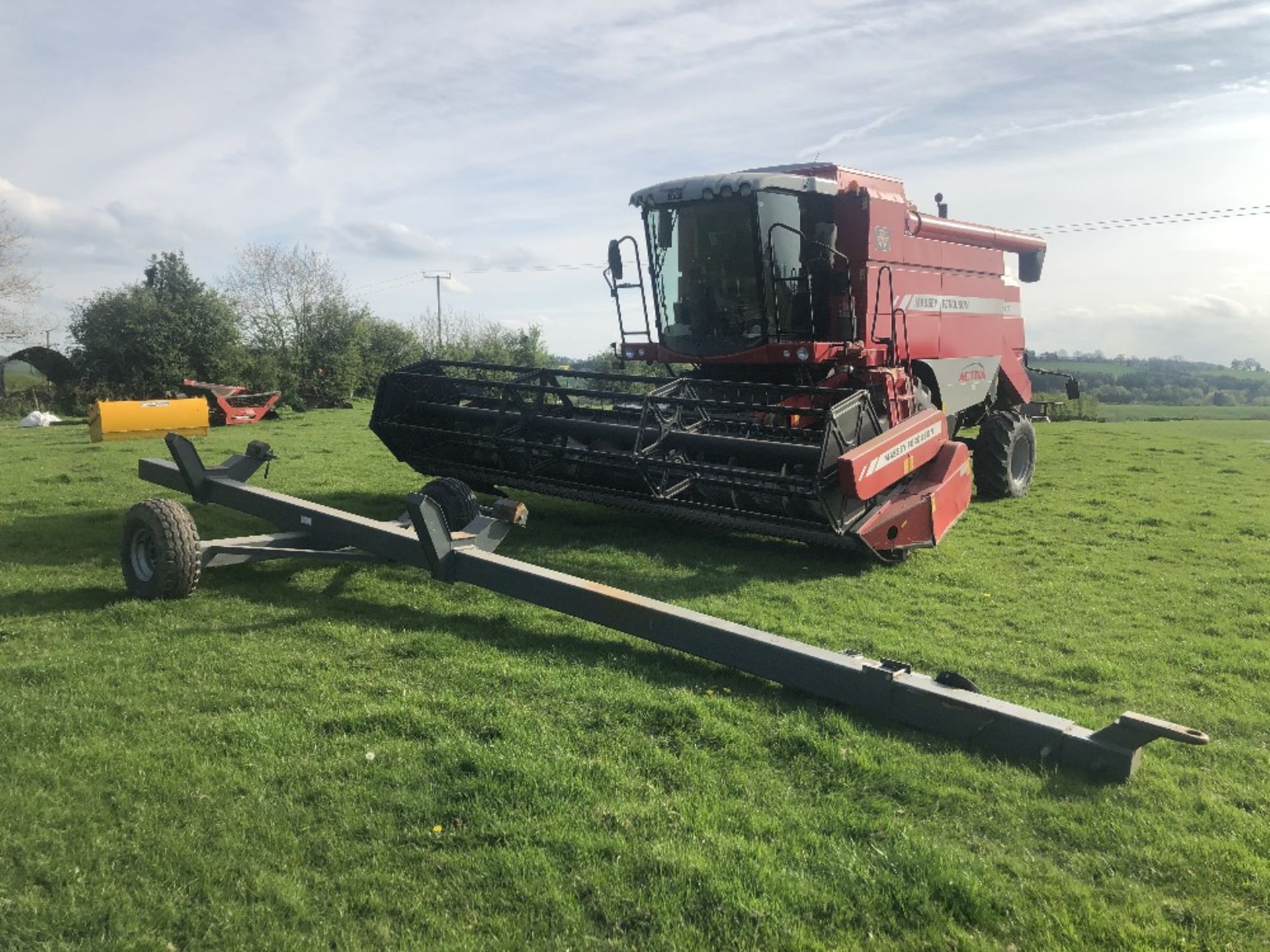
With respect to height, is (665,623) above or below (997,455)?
below

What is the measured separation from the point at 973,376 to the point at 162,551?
369 inches

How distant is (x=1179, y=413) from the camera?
32438 millimetres

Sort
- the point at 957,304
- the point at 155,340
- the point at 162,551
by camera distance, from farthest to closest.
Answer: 1. the point at 155,340
2. the point at 957,304
3. the point at 162,551

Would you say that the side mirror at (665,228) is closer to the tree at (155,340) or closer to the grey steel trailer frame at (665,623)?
the grey steel trailer frame at (665,623)

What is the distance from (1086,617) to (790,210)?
4752 millimetres

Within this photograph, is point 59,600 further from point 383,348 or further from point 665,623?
point 383,348

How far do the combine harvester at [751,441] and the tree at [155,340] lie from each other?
21.9 m

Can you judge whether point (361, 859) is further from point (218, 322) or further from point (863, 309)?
point (218, 322)

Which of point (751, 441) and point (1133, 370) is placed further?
point (1133, 370)

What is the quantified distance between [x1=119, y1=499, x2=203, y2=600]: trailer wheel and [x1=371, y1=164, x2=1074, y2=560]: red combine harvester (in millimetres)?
3025

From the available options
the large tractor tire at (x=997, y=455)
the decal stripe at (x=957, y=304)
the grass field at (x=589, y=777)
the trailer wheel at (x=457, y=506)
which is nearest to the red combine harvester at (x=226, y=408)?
the grass field at (x=589, y=777)

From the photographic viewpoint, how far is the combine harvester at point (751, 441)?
4.30 m

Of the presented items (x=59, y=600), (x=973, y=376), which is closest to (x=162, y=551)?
(x=59, y=600)

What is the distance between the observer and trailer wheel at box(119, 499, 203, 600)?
5.64 m
